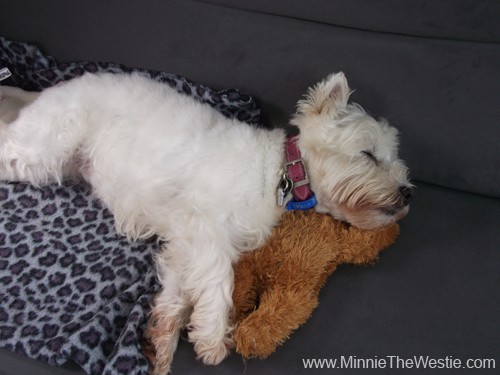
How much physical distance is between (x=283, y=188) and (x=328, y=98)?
0.45m

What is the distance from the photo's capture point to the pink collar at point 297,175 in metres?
1.80

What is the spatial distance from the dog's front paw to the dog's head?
30.0 inches

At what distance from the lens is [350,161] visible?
176 centimetres

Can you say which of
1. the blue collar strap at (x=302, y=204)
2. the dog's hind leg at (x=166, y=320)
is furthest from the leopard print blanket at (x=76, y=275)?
the blue collar strap at (x=302, y=204)

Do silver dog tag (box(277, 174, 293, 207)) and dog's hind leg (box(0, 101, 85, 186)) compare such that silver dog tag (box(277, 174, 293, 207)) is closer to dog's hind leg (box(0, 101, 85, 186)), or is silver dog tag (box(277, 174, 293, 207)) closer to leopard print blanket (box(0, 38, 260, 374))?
leopard print blanket (box(0, 38, 260, 374))

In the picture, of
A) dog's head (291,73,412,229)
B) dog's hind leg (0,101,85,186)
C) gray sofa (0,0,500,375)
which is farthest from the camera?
dog's hind leg (0,101,85,186)

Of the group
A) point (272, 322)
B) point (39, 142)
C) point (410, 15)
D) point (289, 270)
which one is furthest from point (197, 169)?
point (410, 15)

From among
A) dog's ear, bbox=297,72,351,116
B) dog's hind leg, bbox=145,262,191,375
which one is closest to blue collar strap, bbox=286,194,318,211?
dog's ear, bbox=297,72,351,116

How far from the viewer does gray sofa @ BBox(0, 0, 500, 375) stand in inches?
62.1

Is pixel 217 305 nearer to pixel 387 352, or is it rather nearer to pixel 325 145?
pixel 387 352

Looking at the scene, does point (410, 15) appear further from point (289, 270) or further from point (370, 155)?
point (289, 270)

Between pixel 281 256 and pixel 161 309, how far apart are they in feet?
1.73

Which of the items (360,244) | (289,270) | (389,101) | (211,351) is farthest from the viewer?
(389,101)

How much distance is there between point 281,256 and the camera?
171 cm
